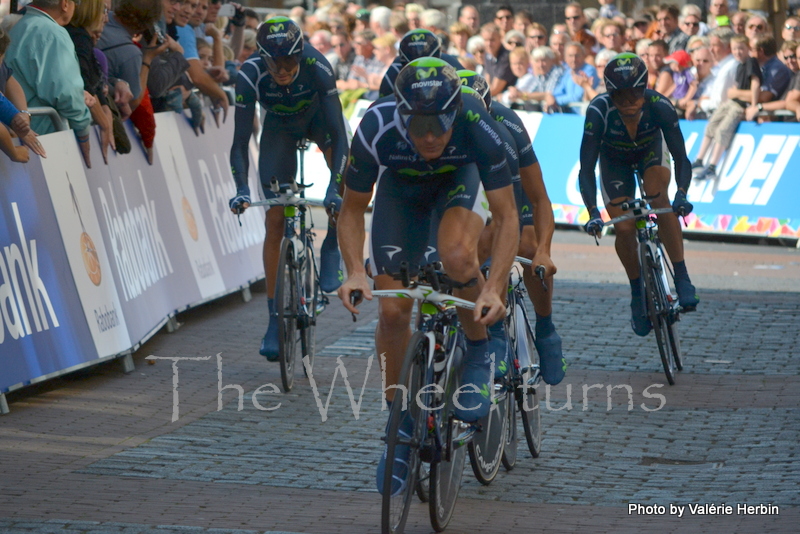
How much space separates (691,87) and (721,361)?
307 inches

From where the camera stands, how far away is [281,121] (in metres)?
9.03

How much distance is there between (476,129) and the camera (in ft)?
18.3

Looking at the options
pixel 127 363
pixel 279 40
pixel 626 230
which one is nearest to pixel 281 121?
pixel 279 40

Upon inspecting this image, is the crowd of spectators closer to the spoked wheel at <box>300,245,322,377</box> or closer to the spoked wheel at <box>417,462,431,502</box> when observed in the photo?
the spoked wheel at <box>300,245,322,377</box>

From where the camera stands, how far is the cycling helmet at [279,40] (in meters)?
8.38

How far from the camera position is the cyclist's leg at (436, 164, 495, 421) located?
225 inches

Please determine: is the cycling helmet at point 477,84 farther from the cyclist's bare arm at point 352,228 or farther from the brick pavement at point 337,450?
the brick pavement at point 337,450

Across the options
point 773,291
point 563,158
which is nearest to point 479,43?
point 563,158

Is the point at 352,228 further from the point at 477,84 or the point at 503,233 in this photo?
the point at 477,84

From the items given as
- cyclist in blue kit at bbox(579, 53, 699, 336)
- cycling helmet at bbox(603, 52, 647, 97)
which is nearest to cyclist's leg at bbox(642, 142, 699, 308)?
cyclist in blue kit at bbox(579, 53, 699, 336)

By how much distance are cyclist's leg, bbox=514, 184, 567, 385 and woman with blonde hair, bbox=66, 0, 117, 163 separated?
11.0 feet

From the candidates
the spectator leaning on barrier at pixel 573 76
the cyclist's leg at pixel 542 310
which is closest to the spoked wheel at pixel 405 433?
the cyclist's leg at pixel 542 310

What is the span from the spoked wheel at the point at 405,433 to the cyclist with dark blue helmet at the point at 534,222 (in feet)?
3.84

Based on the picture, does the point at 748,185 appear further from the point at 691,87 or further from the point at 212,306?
the point at 212,306
